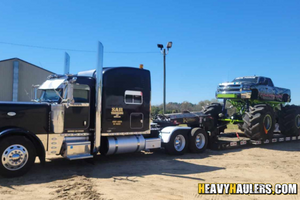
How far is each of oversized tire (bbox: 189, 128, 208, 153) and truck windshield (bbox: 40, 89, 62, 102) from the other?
506 centimetres

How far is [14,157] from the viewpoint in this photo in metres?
6.04

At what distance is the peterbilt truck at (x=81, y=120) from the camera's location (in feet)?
20.4

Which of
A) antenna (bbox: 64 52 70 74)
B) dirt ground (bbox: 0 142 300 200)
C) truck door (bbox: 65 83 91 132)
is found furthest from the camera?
antenna (bbox: 64 52 70 74)

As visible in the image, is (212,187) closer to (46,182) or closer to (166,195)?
(166,195)

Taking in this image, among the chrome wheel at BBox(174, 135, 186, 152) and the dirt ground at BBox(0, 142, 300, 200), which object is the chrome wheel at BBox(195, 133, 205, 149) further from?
the chrome wheel at BBox(174, 135, 186, 152)

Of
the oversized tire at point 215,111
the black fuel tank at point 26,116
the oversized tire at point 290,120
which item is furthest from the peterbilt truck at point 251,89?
the black fuel tank at point 26,116

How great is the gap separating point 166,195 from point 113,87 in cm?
383

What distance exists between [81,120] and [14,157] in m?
1.92

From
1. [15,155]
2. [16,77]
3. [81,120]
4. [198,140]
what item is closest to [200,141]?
[198,140]

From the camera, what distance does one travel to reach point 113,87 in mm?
7965

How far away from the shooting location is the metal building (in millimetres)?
23391

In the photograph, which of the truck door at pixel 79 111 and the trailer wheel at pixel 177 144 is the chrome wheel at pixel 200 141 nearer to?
the trailer wheel at pixel 177 144

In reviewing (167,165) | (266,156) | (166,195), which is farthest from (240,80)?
(166,195)

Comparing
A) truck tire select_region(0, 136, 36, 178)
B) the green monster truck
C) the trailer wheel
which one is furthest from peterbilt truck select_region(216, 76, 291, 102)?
truck tire select_region(0, 136, 36, 178)
